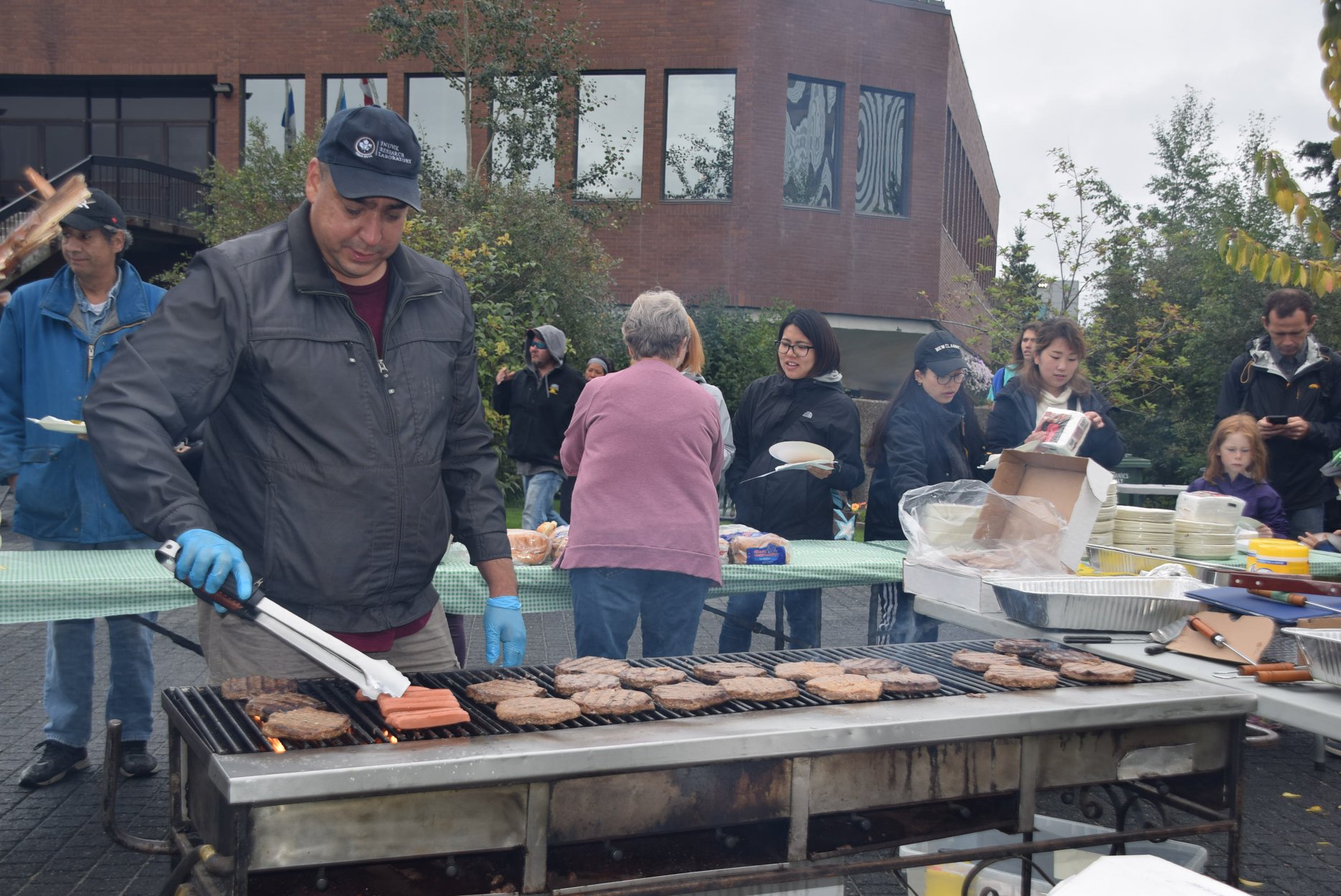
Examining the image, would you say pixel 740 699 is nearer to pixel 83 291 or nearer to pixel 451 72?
pixel 83 291

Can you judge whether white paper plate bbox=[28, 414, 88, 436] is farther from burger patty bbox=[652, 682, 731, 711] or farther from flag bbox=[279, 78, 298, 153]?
flag bbox=[279, 78, 298, 153]

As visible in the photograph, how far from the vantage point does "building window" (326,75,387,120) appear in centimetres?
2048

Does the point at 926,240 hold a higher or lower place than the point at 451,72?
lower

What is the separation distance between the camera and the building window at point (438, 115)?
66.2 ft

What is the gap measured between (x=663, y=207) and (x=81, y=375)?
16.0 meters

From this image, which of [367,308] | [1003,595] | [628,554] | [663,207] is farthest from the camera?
[663,207]

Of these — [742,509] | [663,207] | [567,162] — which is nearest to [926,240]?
[663,207]

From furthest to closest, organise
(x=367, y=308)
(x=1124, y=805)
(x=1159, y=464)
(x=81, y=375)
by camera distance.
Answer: (x=1159, y=464), (x=81, y=375), (x=1124, y=805), (x=367, y=308)

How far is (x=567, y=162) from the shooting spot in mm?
19516

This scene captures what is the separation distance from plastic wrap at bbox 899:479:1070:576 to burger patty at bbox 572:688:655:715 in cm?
186

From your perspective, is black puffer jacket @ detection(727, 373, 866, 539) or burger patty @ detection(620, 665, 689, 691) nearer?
burger patty @ detection(620, 665, 689, 691)

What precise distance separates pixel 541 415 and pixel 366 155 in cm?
692

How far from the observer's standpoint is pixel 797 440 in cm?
538

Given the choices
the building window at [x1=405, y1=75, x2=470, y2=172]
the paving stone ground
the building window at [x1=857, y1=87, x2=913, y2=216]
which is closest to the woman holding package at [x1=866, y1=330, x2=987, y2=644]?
the paving stone ground
